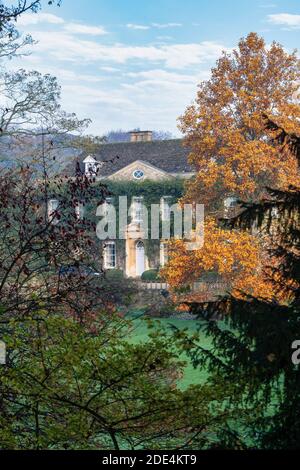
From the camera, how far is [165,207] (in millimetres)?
48812

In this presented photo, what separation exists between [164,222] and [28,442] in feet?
128

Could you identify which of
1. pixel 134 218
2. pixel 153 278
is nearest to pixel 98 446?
pixel 153 278

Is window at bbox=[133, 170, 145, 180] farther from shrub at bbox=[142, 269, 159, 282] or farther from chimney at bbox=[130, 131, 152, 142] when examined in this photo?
shrub at bbox=[142, 269, 159, 282]

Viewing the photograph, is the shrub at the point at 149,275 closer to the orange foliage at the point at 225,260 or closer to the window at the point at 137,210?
the window at the point at 137,210

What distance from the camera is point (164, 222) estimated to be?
48250 mm

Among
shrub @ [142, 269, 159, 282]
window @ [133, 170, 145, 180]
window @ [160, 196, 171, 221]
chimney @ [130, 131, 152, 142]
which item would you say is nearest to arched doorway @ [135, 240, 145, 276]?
window @ [160, 196, 171, 221]

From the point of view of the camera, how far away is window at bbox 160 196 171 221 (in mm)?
48688

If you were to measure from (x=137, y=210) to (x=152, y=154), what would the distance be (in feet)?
13.7

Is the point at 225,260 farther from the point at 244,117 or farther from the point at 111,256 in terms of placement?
the point at 111,256

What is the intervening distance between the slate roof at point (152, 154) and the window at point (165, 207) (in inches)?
90.6

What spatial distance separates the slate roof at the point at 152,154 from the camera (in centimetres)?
5100

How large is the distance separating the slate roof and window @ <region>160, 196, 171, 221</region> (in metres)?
2.30

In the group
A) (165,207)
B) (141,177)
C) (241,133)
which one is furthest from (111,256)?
(241,133)
